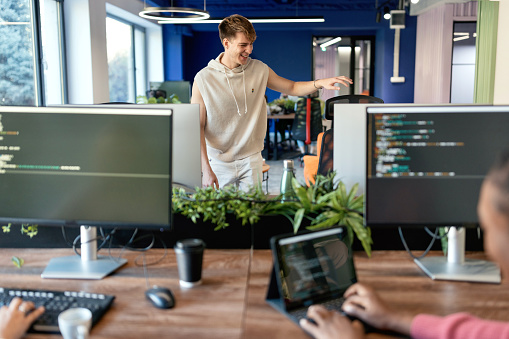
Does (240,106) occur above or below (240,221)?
above

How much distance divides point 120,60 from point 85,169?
27.8ft

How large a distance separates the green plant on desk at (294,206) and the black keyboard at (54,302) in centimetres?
51

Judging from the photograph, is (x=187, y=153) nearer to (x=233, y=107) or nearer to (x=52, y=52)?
(x=233, y=107)

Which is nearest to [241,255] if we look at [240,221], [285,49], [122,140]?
[240,221]

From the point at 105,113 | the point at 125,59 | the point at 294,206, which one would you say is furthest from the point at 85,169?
the point at 125,59

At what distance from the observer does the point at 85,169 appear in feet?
5.25

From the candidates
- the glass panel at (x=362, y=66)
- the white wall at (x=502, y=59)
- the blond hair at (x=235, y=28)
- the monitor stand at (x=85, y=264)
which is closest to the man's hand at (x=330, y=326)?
the monitor stand at (x=85, y=264)

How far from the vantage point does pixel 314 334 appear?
46.8 inches

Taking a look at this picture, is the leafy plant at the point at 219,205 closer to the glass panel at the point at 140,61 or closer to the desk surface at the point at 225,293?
the desk surface at the point at 225,293

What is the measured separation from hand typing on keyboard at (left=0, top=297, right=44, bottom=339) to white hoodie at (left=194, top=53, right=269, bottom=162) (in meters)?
1.87

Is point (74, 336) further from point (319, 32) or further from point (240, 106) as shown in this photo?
point (319, 32)

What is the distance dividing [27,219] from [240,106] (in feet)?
5.50

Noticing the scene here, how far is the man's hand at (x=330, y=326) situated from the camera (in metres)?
1.16

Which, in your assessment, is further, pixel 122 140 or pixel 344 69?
pixel 344 69
